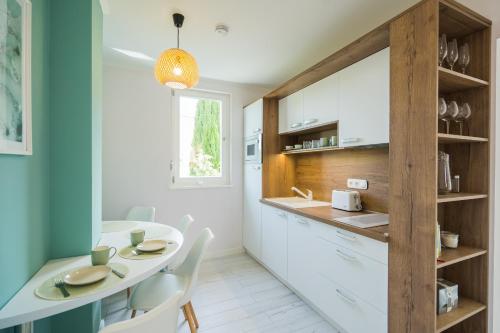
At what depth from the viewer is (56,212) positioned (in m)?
1.23

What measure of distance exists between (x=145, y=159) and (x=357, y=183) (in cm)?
242

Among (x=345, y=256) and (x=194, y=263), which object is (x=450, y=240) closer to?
(x=345, y=256)

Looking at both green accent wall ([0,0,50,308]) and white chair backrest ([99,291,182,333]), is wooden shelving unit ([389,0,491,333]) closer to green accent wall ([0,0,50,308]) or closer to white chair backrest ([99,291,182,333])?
white chair backrest ([99,291,182,333])

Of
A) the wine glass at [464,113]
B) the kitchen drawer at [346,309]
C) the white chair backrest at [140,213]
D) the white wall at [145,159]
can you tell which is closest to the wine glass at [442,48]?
the wine glass at [464,113]

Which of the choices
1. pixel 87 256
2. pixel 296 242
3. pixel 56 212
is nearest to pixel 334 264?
pixel 296 242

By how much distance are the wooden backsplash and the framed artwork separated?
2284 mm

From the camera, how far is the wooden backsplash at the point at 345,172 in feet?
6.51

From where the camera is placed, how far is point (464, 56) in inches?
56.6

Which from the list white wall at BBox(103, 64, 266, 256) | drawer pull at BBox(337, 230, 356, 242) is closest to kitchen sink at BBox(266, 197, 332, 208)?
drawer pull at BBox(337, 230, 356, 242)

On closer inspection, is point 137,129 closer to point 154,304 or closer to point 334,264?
point 154,304

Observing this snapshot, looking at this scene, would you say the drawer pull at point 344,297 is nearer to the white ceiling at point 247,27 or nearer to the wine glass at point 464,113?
the wine glass at point 464,113

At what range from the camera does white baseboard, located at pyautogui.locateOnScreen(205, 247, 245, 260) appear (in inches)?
126

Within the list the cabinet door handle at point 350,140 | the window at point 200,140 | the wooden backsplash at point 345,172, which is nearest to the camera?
the cabinet door handle at point 350,140

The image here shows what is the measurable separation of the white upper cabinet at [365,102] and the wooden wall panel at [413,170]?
0.84 feet
